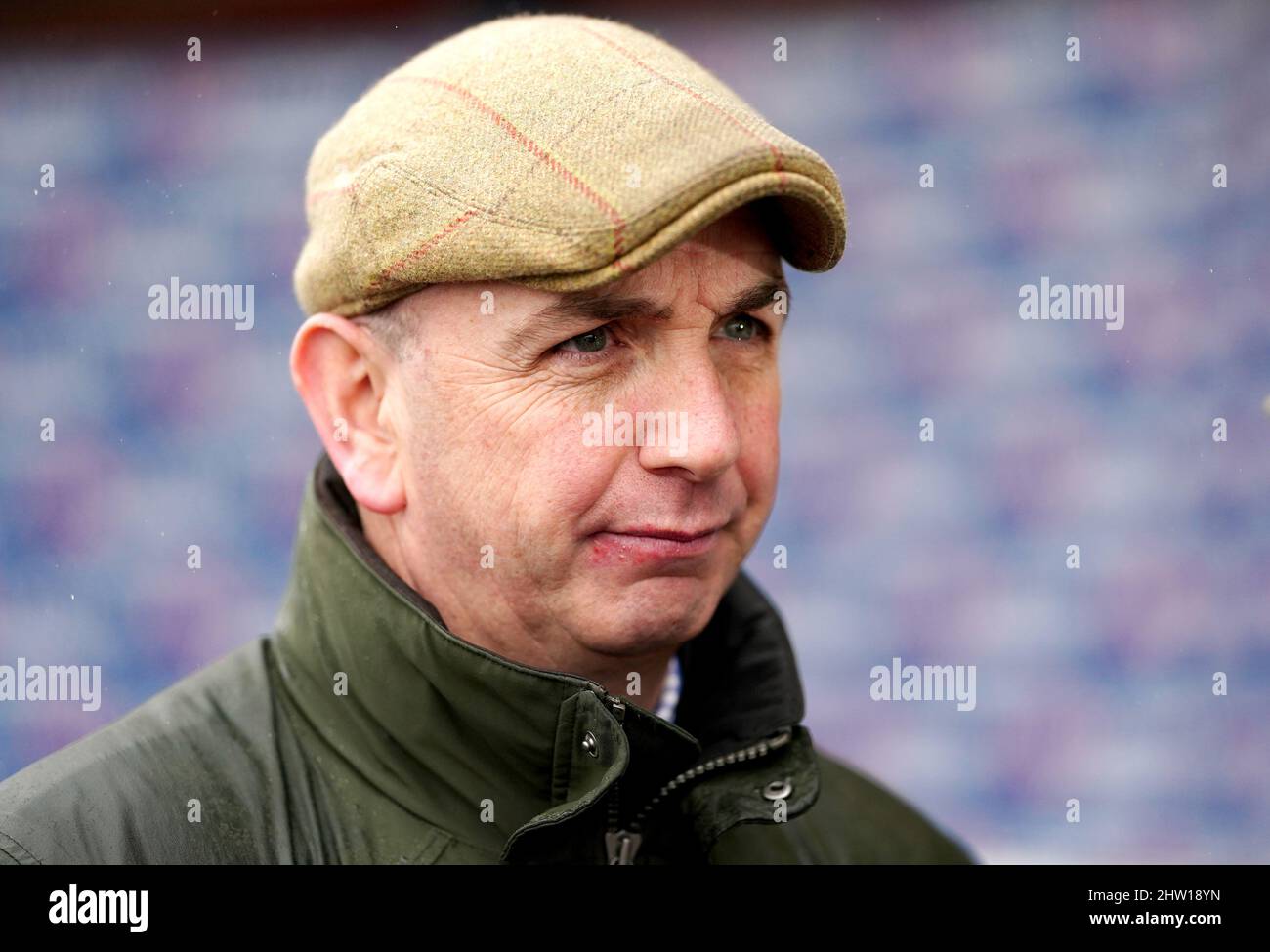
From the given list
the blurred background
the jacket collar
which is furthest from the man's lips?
the blurred background

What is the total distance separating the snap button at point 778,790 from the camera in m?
1.86

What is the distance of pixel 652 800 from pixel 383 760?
1.25ft

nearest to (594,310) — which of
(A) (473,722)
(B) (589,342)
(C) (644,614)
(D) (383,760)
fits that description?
(B) (589,342)

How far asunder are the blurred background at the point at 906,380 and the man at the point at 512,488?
183 centimetres

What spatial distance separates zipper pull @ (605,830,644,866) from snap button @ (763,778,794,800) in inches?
8.1

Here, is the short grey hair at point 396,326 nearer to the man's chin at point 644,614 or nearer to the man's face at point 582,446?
the man's face at point 582,446

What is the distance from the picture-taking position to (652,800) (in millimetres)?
1906

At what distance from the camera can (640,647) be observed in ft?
6.02

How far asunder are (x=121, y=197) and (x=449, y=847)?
2.54m

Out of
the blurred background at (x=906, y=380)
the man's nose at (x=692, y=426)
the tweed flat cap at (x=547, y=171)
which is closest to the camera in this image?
the tweed flat cap at (x=547, y=171)

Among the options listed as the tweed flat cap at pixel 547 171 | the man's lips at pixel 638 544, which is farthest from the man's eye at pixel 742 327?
the man's lips at pixel 638 544

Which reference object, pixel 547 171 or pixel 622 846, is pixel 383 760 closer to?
pixel 622 846
